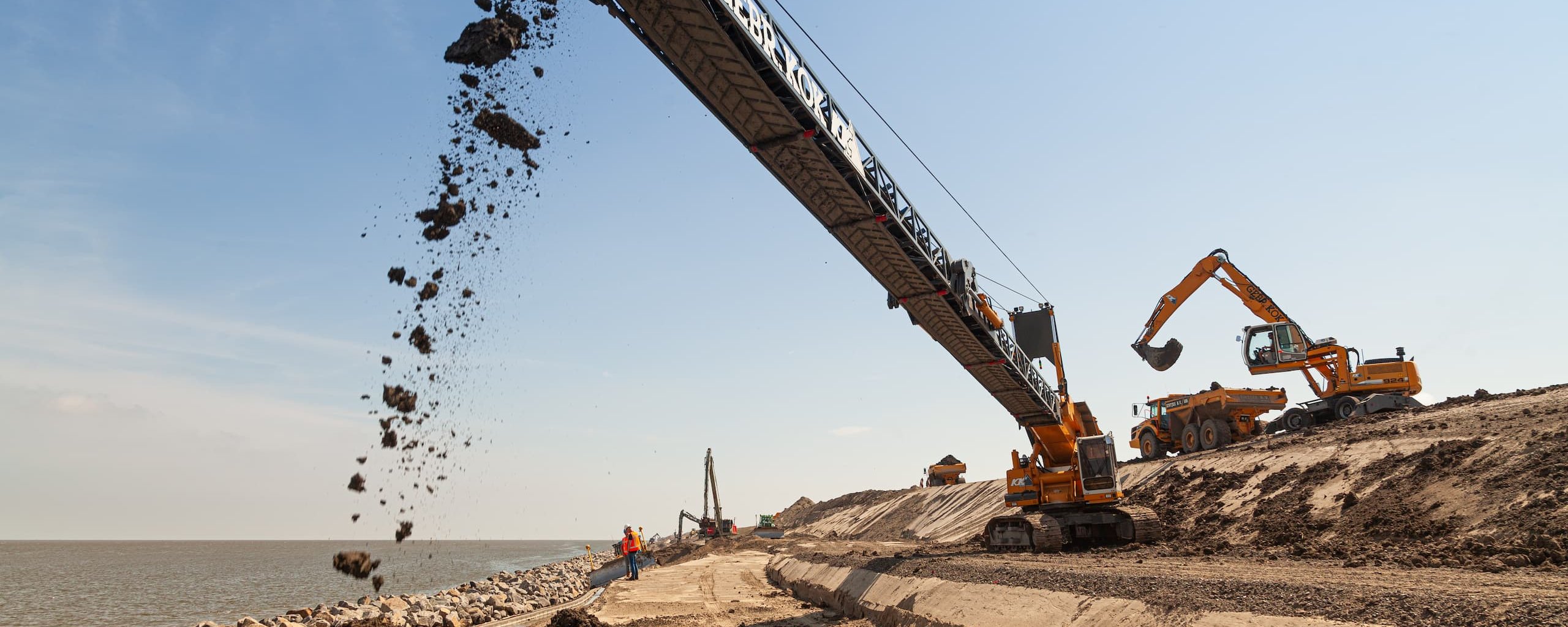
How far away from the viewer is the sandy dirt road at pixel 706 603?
15211mm

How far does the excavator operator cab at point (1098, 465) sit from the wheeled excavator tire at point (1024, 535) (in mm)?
1146

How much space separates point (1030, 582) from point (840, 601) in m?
4.99

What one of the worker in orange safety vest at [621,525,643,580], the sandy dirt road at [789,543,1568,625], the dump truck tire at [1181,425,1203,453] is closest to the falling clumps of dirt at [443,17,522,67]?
the sandy dirt road at [789,543,1568,625]

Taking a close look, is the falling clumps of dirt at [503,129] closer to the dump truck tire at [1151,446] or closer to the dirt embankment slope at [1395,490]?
the dirt embankment slope at [1395,490]

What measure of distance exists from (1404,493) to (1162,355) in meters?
15.9

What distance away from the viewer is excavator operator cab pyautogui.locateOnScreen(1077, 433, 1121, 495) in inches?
724

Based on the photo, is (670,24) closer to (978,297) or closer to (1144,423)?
(978,297)

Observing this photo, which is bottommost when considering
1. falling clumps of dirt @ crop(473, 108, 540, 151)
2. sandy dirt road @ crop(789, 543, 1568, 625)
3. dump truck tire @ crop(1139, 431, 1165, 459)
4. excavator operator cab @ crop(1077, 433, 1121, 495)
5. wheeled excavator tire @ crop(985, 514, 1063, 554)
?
sandy dirt road @ crop(789, 543, 1568, 625)

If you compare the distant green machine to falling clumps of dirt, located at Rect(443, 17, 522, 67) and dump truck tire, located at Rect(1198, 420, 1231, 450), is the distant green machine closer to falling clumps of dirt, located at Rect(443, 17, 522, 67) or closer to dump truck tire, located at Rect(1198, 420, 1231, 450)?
dump truck tire, located at Rect(1198, 420, 1231, 450)

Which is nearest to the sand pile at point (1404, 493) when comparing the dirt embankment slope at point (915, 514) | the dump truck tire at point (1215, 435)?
the dump truck tire at point (1215, 435)

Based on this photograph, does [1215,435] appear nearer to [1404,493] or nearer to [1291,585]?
[1404,493]

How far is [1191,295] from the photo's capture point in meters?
32.5

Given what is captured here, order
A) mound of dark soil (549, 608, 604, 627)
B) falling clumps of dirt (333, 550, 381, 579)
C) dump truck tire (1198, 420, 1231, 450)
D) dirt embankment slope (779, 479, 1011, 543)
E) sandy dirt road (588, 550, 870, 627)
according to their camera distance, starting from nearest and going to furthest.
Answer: falling clumps of dirt (333, 550, 381, 579) → mound of dark soil (549, 608, 604, 627) → sandy dirt road (588, 550, 870, 627) → dump truck tire (1198, 420, 1231, 450) → dirt embankment slope (779, 479, 1011, 543)

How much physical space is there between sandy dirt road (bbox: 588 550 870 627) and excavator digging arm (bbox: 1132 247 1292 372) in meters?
16.8
